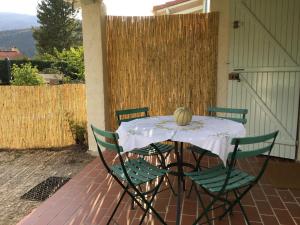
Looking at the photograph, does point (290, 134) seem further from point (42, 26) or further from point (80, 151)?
point (42, 26)

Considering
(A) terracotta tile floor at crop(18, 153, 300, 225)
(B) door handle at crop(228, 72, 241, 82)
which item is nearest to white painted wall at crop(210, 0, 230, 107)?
(B) door handle at crop(228, 72, 241, 82)

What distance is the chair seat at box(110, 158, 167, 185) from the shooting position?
8.30 feet

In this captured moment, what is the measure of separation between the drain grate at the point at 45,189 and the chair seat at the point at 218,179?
2102 mm

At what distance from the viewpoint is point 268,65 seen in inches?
167

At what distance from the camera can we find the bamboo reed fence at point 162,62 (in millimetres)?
4676

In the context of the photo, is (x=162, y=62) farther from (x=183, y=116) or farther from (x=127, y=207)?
(x=127, y=207)

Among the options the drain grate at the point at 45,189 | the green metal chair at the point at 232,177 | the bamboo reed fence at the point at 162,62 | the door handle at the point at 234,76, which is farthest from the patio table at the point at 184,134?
the bamboo reed fence at the point at 162,62

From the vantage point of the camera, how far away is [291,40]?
408cm

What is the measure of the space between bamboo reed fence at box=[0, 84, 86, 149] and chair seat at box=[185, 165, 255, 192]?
361 cm

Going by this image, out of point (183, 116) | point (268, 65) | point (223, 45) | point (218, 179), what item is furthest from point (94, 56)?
point (218, 179)

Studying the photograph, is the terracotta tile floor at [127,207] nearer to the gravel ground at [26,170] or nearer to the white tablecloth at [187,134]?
the gravel ground at [26,170]

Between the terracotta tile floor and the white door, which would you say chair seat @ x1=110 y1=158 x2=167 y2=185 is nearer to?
the terracotta tile floor

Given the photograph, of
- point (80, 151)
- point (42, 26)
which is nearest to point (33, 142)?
point (80, 151)

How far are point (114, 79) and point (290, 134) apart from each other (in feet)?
9.44
